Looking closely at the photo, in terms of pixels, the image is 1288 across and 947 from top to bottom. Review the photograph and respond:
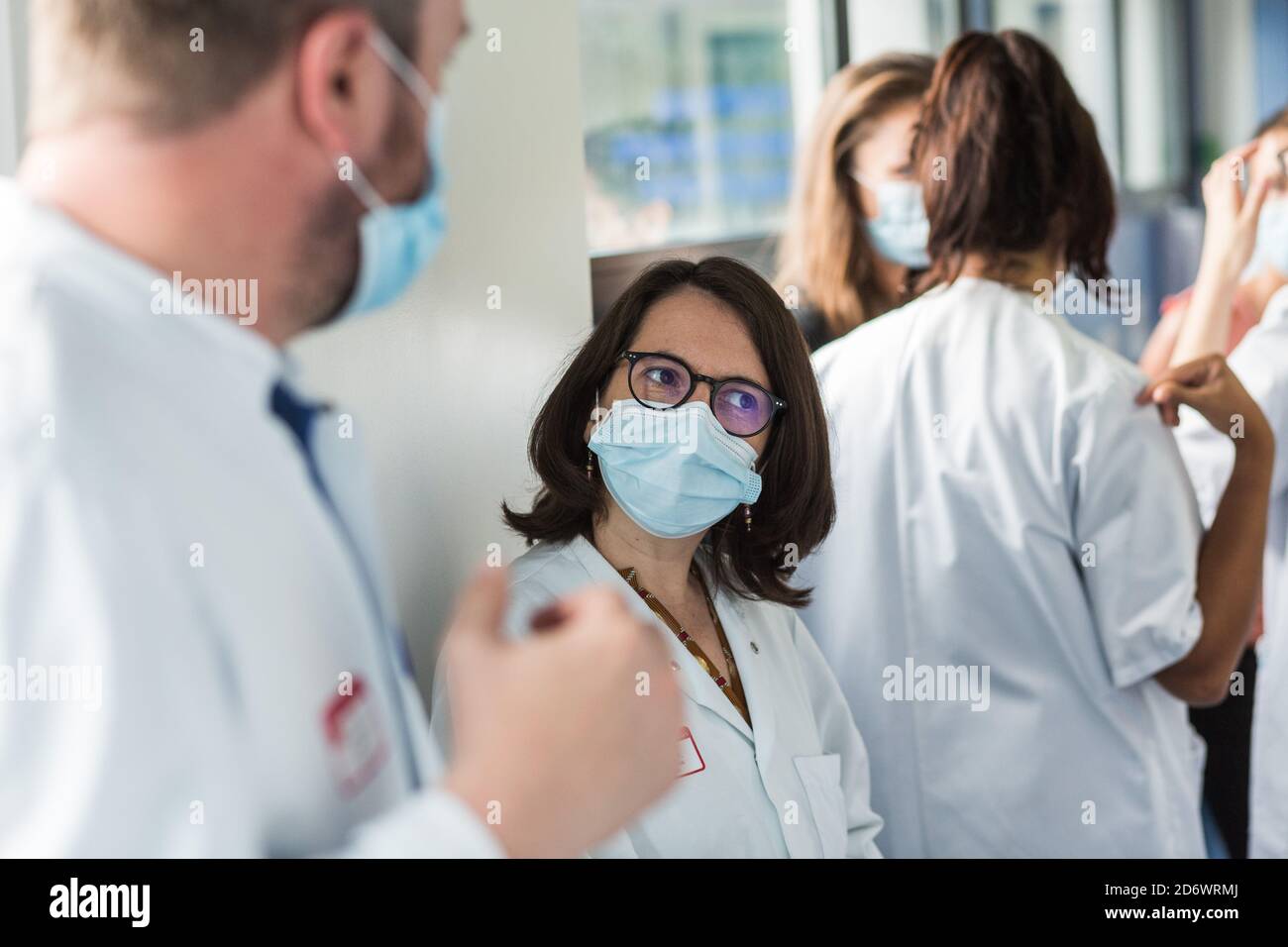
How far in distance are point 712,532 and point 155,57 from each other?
3.07ft

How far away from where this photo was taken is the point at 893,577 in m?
1.55

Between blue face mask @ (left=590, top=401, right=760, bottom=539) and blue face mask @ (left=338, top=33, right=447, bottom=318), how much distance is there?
0.55 meters

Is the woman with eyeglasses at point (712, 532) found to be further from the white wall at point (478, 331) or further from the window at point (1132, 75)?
the window at point (1132, 75)

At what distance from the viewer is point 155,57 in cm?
52

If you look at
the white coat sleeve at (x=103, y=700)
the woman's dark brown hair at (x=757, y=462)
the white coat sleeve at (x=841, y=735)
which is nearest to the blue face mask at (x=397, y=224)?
the white coat sleeve at (x=103, y=700)

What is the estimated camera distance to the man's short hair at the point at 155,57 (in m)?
0.52

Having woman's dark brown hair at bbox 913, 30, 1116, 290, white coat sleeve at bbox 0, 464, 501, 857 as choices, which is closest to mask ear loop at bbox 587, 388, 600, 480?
Result: woman's dark brown hair at bbox 913, 30, 1116, 290

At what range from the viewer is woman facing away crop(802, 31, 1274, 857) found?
1465 mm

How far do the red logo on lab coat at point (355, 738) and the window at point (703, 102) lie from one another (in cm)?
185

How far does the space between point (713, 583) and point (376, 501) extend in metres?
0.47

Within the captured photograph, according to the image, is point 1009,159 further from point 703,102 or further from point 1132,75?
point 1132,75

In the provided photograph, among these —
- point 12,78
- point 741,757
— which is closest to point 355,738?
point 12,78
